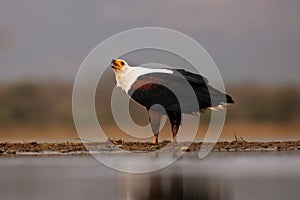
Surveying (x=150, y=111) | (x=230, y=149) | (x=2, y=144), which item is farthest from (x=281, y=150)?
(x=2, y=144)

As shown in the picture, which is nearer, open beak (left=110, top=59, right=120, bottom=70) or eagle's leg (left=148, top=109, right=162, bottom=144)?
eagle's leg (left=148, top=109, right=162, bottom=144)

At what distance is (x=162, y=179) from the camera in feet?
38.6

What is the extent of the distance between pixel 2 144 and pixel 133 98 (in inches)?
118

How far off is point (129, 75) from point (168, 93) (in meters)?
1.01

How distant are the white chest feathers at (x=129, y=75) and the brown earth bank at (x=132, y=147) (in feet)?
3.51

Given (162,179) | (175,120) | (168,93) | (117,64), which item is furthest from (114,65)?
(162,179)

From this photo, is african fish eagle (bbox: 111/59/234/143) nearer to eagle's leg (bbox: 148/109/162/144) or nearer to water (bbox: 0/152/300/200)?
A: eagle's leg (bbox: 148/109/162/144)

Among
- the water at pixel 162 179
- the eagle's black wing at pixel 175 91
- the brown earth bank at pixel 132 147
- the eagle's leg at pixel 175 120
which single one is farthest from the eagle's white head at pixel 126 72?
the water at pixel 162 179

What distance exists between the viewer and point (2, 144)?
1706 cm

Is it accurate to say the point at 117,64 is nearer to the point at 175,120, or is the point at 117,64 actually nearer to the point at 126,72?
the point at 126,72

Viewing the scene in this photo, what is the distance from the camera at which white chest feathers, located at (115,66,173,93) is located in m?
15.9

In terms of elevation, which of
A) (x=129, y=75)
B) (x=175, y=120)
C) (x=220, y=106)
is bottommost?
(x=175, y=120)

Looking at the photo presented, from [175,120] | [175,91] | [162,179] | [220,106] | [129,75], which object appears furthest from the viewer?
[129,75]

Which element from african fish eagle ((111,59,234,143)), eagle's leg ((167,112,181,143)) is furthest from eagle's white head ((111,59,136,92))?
eagle's leg ((167,112,181,143))
